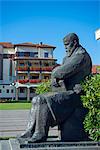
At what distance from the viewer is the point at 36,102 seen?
572 cm

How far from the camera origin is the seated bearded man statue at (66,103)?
561 centimetres

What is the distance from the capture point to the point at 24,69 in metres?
55.9

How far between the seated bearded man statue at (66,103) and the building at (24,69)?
151 ft

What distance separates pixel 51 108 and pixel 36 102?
28 centimetres

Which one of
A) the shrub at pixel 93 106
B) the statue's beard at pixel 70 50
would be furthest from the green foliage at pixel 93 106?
the statue's beard at pixel 70 50

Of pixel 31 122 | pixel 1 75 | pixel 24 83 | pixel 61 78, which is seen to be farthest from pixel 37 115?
pixel 1 75

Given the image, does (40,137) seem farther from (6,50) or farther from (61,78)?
(6,50)

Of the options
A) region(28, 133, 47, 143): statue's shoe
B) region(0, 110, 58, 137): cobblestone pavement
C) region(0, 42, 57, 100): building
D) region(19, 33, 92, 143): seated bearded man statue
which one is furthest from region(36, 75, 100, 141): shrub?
region(0, 42, 57, 100): building

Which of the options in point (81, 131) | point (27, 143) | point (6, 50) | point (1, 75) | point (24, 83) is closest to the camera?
point (27, 143)

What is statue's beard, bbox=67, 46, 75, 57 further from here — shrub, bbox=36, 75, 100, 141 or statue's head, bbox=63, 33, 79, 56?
shrub, bbox=36, 75, 100, 141

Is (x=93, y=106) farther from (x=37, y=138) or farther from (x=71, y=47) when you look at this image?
(x=71, y=47)

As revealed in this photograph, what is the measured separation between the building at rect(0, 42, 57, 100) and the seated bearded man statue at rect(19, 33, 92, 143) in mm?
45983

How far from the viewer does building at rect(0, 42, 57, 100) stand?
54.7 meters

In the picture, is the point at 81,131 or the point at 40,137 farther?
the point at 81,131
